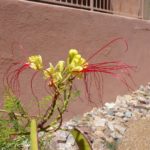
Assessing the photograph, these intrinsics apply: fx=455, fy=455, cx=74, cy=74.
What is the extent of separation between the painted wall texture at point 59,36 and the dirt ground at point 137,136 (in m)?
0.74

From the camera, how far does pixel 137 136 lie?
5.61 metres

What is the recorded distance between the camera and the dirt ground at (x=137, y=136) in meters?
5.27

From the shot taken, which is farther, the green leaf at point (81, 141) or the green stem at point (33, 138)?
the green leaf at point (81, 141)

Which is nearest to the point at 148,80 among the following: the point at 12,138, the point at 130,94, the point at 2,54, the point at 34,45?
the point at 130,94

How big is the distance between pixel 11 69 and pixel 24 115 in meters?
3.22

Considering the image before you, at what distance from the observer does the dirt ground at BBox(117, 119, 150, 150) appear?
5270 millimetres

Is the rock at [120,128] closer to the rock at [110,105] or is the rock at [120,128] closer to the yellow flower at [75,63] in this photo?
the rock at [110,105]

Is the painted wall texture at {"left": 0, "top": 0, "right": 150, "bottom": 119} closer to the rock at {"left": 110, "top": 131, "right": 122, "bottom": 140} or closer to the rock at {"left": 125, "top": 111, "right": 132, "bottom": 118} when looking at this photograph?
the rock at {"left": 125, "top": 111, "right": 132, "bottom": 118}

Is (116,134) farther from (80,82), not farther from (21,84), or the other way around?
(21,84)

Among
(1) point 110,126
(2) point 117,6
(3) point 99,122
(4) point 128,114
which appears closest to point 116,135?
(1) point 110,126

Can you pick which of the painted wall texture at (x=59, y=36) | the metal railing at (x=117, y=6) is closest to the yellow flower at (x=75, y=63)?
the painted wall texture at (x=59, y=36)

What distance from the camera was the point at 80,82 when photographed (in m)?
6.05

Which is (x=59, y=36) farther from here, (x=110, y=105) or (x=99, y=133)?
(x=110, y=105)

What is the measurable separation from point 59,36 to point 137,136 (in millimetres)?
1588
